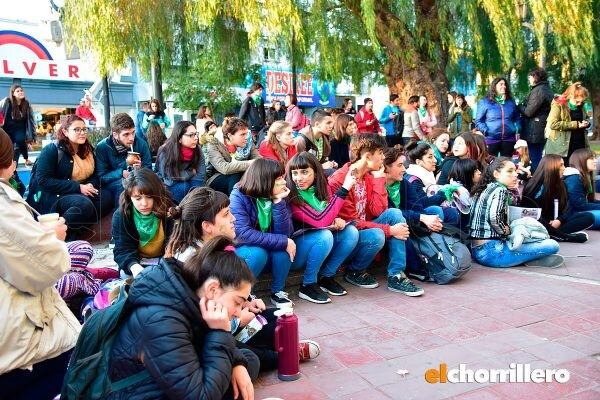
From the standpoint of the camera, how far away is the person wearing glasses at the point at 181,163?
5.83m

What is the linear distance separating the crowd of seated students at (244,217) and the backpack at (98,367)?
4cm

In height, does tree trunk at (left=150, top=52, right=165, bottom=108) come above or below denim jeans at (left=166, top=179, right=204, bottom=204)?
above

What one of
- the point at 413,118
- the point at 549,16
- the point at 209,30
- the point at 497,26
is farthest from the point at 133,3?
the point at 549,16

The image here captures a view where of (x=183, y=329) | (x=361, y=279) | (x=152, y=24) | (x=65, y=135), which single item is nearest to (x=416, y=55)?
(x=152, y=24)

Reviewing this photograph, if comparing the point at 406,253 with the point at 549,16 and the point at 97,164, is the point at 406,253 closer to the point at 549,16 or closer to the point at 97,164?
the point at 97,164

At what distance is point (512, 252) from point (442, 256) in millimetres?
968

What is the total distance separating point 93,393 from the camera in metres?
2.28

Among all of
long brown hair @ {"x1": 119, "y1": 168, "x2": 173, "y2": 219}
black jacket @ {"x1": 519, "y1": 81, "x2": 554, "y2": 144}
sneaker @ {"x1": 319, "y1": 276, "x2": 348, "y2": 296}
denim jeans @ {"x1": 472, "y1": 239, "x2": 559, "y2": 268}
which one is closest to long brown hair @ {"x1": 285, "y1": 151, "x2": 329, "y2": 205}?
sneaker @ {"x1": 319, "y1": 276, "x2": 348, "y2": 296}

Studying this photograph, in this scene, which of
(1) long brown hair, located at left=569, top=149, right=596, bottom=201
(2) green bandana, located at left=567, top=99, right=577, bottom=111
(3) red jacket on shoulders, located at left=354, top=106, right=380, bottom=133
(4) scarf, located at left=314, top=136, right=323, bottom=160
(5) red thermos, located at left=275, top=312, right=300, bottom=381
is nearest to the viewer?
(5) red thermos, located at left=275, top=312, right=300, bottom=381

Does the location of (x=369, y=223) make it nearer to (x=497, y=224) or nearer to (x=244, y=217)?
(x=244, y=217)

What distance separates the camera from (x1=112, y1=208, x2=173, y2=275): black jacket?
4012 mm

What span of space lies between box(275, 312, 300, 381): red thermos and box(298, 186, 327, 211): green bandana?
1550mm

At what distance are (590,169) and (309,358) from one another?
17.1ft

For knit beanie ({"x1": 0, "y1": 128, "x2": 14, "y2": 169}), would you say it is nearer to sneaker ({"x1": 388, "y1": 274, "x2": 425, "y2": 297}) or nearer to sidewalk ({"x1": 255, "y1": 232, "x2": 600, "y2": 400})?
sidewalk ({"x1": 255, "y1": 232, "x2": 600, "y2": 400})
